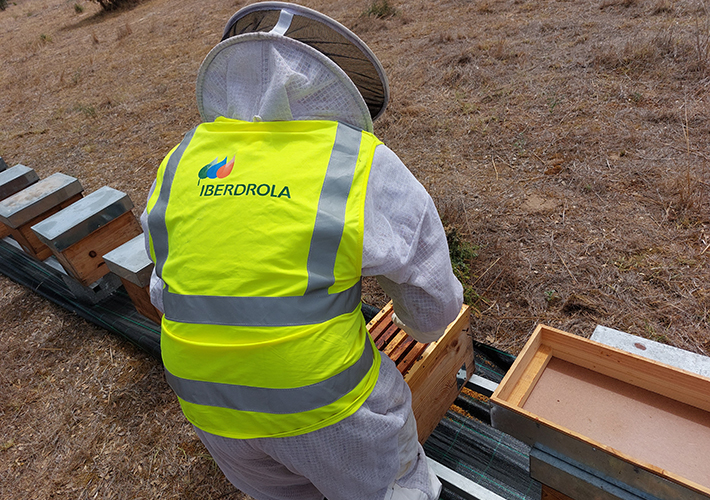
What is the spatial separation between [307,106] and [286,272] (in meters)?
0.46

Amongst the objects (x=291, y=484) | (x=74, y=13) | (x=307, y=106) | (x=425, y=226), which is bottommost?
(x=74, y=13)

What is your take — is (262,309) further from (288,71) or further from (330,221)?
(288,71)

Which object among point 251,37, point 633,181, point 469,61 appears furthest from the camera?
point 469,61

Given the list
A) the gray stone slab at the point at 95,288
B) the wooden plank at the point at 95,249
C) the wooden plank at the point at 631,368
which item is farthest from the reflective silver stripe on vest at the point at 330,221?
the gray stone slab at the point at 95,288

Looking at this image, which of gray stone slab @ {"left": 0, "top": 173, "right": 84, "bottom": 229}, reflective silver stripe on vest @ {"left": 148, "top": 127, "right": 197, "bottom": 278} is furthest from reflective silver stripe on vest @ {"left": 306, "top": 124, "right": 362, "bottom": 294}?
gray stone slab @ {"left": 0, "top": 173, "right": 84, "bottom": 229}

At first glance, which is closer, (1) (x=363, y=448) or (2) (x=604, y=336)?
(1) (x=363, y=448)

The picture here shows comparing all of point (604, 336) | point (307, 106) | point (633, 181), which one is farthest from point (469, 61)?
point (307, 106)

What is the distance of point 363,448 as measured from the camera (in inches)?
48.5

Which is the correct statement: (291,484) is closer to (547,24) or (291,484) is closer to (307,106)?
(307,106)

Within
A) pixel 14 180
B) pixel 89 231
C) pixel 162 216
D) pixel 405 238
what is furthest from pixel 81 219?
pixel 405 238

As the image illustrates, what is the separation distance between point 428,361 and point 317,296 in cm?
91

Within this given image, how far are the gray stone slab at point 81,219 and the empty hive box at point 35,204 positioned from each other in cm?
30

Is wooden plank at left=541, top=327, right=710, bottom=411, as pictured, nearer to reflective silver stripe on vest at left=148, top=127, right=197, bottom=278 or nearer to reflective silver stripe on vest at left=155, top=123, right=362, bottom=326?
reflective silver stripe on vest at left=155, top=123, right=362, bottom=326

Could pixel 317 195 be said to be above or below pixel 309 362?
above
